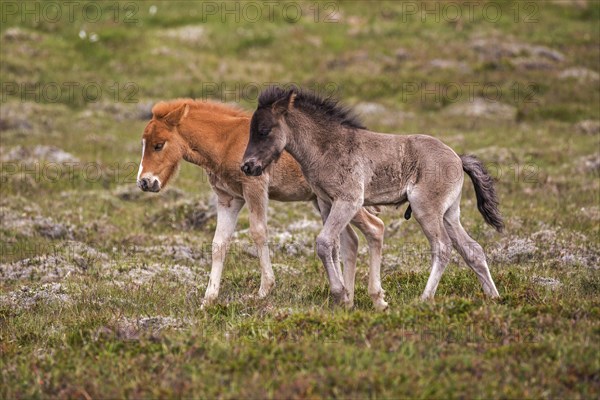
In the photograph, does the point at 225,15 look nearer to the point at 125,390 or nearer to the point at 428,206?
the point at 428,206

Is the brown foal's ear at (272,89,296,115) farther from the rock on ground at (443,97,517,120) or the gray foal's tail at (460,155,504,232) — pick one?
the rock on ground at (443,97,517,120)

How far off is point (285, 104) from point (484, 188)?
289 cm

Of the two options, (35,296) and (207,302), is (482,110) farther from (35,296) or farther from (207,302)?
(35,296)

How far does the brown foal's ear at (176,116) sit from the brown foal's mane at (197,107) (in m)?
0.10

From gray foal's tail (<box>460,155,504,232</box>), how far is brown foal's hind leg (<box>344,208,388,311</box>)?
54.8 inches

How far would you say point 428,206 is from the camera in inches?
414

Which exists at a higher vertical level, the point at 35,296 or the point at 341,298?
the point at 341,298

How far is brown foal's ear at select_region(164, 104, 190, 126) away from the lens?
1191cm

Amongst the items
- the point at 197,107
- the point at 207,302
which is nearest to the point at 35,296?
the point at 207,302

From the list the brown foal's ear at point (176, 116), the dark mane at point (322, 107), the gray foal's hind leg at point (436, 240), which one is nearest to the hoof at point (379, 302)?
the gray foal's hind leg at point (436, 240)

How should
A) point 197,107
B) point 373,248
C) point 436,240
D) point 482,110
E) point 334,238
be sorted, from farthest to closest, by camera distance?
point 482,110, point 197,107, point 373,248, point 436,240, point 334,238

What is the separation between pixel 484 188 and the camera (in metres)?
11.2

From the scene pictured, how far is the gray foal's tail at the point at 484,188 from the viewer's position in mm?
11180

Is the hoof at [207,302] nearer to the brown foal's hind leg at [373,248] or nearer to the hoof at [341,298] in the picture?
the hoof at [341,298]
